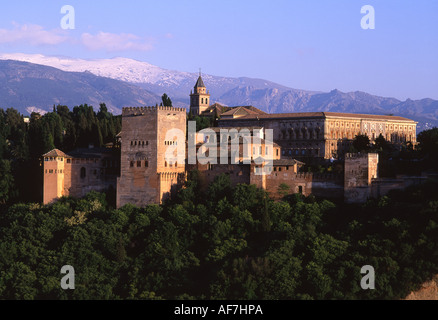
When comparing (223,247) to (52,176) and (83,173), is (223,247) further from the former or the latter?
(52,176)

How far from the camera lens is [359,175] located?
45.0 metres

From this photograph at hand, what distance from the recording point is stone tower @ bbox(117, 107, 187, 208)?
46812 millimetres

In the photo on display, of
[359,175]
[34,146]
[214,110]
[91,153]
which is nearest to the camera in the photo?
[359,175]

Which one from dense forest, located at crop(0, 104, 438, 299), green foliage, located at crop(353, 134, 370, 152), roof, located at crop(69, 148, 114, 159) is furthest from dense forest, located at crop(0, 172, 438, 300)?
green foliage, located at crop(353, 134, 370, 152)

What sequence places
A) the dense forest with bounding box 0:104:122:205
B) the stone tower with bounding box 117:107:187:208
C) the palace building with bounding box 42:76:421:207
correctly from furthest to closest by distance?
the dense forest with bounding box 0:104:122:205
the stone tower with bounding box 117:107:187:208
the palace building with bounding box 42:76:421:207

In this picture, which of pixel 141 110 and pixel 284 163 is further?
pixel 141 110

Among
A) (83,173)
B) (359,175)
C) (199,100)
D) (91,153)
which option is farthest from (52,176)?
(199,100)

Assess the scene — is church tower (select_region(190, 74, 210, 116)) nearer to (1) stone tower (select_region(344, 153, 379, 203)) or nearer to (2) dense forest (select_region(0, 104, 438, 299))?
(2) dense forest (select_region(0, 104, 438, 299))

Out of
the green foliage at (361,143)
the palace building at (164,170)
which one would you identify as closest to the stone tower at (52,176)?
the palace building at (164,170)

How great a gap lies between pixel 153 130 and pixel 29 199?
1164 cm

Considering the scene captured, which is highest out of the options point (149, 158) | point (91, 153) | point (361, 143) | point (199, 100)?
point (199, 100)

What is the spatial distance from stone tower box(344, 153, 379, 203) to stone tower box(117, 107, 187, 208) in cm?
1042

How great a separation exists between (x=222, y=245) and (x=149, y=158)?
8.09 meters
